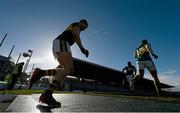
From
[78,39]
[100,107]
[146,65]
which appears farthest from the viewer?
[146,65]

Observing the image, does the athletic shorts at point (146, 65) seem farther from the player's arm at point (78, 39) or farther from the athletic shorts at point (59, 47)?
the athletic shorts at point (59, 47)

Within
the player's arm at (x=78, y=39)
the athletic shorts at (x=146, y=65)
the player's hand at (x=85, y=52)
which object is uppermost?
the athletic shorts at (x=146, y=65)

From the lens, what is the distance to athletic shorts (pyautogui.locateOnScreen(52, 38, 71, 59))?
3467mm

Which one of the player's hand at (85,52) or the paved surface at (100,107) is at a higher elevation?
the player's hand at (85,52)

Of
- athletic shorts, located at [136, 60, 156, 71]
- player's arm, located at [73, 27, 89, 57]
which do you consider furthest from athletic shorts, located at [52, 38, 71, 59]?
athletic shorts, located at [136, 60, 156, 71]

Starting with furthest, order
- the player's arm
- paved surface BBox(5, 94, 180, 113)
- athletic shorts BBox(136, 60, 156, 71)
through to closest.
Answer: athletic shorts BBox(136, 60, 156, 71), the player's arm, paved surface BBox(5, 94, 180, 113)

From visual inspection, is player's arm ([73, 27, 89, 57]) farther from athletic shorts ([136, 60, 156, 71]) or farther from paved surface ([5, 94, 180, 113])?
athletic shorts ([136, 60, 156, 71])

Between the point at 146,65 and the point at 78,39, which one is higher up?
the point at 146,65

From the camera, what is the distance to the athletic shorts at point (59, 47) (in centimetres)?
347

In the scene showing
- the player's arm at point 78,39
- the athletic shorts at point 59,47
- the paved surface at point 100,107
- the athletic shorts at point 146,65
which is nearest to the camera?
the paved surface at point 100,107

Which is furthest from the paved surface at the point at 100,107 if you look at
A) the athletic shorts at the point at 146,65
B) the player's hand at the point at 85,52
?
the athletic shorts at the point at 146,65

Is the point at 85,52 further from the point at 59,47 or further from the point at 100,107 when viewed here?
the point at 100,107

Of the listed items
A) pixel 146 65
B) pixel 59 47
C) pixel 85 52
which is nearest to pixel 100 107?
pixel 85 52

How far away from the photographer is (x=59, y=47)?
349cm
